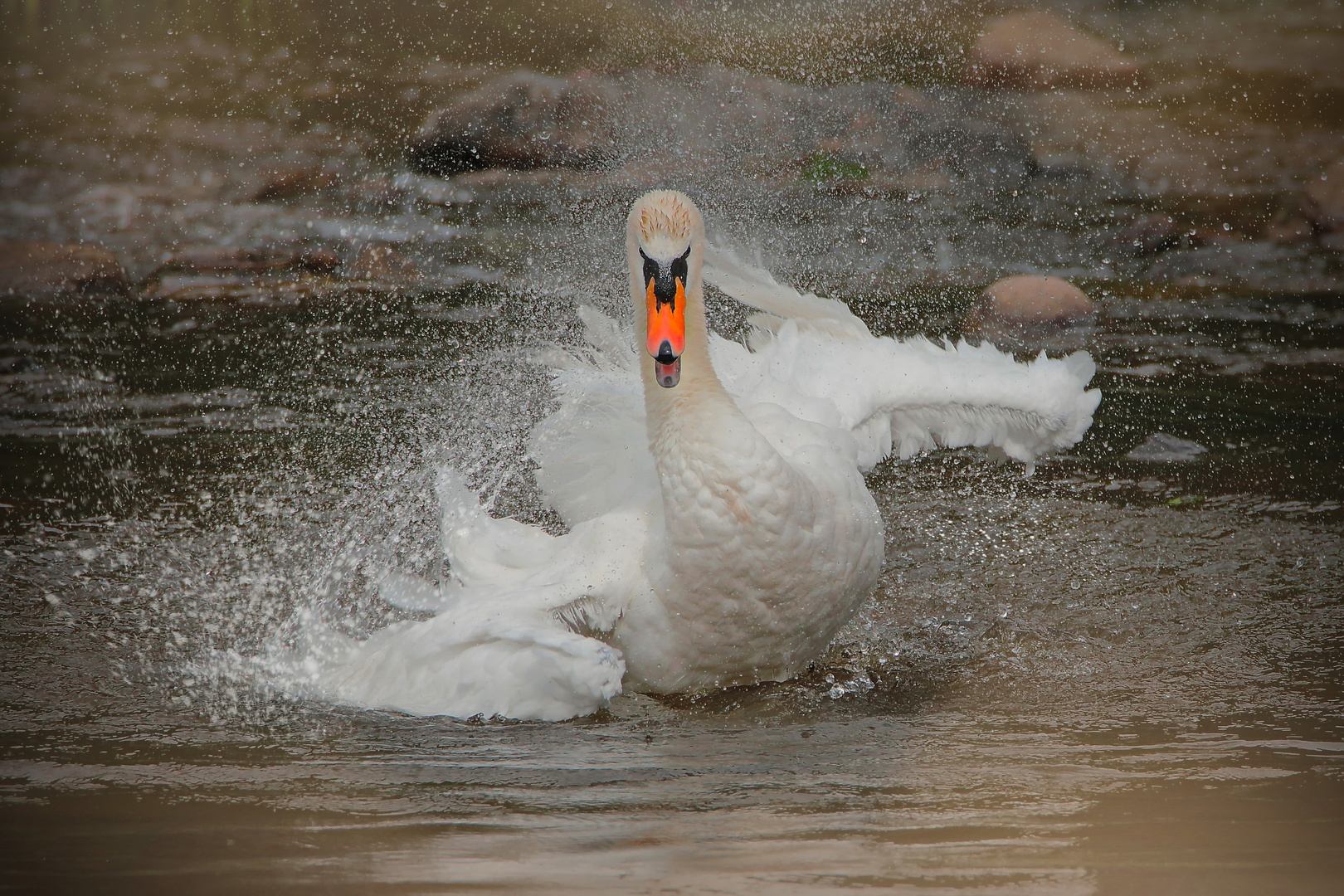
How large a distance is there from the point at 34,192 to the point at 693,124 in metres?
7.01

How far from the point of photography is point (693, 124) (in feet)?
47.8

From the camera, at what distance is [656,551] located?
403cm

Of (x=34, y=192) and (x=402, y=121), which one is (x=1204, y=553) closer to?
(x=402, y=121)

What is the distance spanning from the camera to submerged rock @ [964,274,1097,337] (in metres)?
9.39

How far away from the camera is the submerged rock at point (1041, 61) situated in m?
14.7

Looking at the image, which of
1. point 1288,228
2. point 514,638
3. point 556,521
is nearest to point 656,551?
point 514,638

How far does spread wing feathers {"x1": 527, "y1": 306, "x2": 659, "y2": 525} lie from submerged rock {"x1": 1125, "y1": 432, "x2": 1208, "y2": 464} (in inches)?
125

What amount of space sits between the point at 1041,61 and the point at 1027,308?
639 cm

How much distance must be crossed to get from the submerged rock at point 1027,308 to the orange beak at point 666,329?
5.77 metres

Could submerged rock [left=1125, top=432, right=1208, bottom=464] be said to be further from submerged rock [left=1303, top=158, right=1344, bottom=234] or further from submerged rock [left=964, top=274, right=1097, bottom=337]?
submerged rock [left=1303, top=158, right=1344, bottom=234]

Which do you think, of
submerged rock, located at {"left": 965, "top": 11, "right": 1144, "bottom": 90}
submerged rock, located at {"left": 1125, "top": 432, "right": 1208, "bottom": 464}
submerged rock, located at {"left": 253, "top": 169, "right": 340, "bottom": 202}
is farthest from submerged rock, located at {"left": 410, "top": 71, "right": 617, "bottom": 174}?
submerged rock, located at {"left": 1125, "top": 432, "right": 1208, "bottom": 464}

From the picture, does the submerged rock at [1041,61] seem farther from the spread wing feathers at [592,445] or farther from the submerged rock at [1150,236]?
the spread wing feathers at [592,445]

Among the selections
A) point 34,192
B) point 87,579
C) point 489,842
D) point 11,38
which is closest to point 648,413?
point 489,842

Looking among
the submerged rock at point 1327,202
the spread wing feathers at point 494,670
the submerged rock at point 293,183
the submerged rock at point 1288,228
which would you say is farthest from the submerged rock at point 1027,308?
the submerged rock at point 293,183
